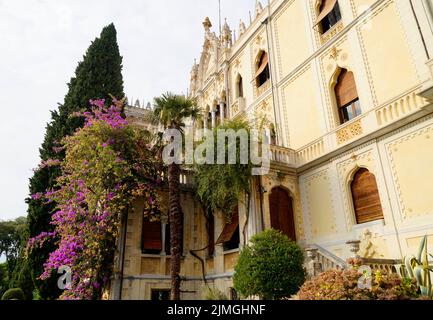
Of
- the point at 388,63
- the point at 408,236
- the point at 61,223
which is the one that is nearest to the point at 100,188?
the point at 61,223

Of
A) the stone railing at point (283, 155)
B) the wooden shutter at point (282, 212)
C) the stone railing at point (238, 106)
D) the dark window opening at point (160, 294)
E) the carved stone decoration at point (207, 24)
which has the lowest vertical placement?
the dark window opening at point (160, 294)

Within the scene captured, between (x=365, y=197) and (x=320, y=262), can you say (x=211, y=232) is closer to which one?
(x=320, y=262)

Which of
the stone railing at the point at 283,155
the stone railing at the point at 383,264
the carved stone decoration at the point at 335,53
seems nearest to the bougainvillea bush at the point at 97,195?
the stone railing at the point at 283,155

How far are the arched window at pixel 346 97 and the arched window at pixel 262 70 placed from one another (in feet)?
16.2

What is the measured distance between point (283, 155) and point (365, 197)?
369 cm

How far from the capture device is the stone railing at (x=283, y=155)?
12.8 m

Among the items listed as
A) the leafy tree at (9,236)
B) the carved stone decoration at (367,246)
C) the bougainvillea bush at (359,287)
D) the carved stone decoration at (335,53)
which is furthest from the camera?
the leafy tree at (9,236)

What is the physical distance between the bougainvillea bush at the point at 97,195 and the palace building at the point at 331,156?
2.92ft

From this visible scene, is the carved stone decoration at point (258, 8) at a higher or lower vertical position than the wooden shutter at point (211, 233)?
higher

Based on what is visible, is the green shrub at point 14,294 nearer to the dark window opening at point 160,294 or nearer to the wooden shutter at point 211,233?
the dark window opening at point 160,294

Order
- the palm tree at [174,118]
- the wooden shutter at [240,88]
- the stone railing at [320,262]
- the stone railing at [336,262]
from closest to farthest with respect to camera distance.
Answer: the stone railing at [336,262] < the stone railing at [320,262] < the palm tree at [174,118] < the wooden shutter at [240,88]

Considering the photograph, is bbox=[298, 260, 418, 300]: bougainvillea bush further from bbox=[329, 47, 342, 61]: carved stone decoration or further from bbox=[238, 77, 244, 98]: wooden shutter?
bbox=[238, 77, 244, 98]: wooden shutter

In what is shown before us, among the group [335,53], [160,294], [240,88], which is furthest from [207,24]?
[160,294]

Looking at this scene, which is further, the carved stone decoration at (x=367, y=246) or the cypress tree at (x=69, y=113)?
the cypress tree at (x=69, y=113)
